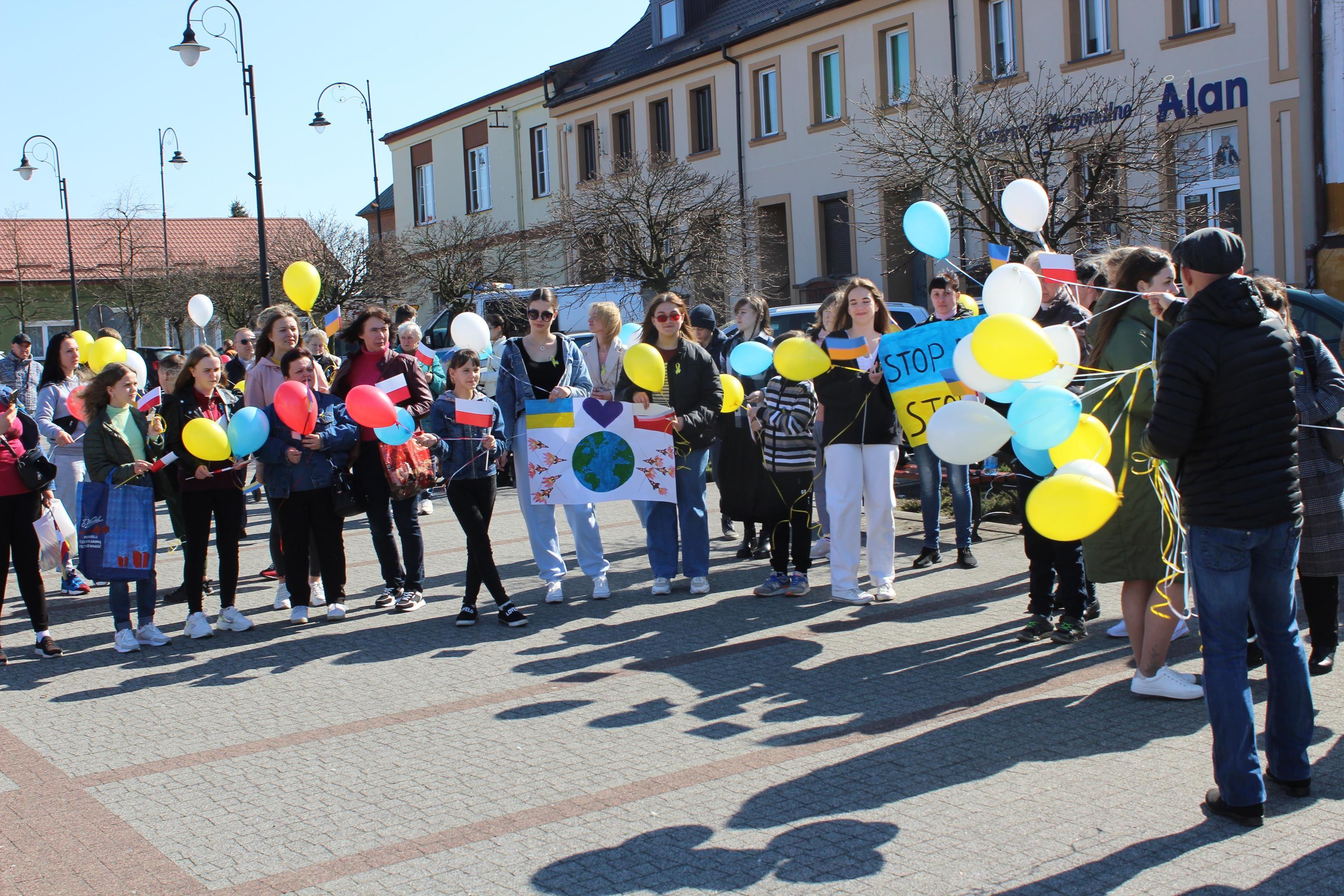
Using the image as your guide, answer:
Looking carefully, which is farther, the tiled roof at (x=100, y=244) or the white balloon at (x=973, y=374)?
the tiled roof at (x=100, y=244)

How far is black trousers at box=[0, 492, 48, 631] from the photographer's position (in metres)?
6.97

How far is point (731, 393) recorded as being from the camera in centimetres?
831

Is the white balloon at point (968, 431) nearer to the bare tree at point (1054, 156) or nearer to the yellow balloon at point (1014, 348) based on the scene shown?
the yellow balloon at point (1014, 348)

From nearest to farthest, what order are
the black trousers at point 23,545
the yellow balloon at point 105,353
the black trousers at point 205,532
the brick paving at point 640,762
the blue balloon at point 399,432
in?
the brick paving at point 640,762 → the black trousers at point 23,545 → the black trousers at point 205,532 → the blue balloon at point 399,432 → the yellow balloon at point 105,353

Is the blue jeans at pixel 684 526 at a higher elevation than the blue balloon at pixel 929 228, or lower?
lower

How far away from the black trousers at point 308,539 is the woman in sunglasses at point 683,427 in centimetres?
200

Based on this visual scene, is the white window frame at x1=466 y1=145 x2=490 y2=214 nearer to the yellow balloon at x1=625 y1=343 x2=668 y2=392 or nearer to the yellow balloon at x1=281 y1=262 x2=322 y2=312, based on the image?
the yellow balloon at x1=281 y1=262 x2=322 y2=312

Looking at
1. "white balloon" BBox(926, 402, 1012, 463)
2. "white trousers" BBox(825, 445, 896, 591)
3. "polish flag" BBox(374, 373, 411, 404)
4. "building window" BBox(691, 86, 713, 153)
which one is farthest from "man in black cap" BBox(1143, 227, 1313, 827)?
"building window" BBox(691, 86, 713, 153)

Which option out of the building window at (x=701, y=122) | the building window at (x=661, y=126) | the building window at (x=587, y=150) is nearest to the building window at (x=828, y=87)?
the building window at (x=701, y=122)

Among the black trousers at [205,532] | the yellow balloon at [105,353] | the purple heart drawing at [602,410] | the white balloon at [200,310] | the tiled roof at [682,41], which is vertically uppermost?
the tiled roof at [682,41]

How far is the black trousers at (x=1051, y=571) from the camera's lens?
21.4 feet

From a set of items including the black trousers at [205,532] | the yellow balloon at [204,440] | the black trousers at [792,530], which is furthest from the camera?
the black trousers at [792,530]

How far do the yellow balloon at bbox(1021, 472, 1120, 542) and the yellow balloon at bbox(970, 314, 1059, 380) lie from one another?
42 centimetres

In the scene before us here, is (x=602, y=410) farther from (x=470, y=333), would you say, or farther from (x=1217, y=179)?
(x=1217, y=179)
